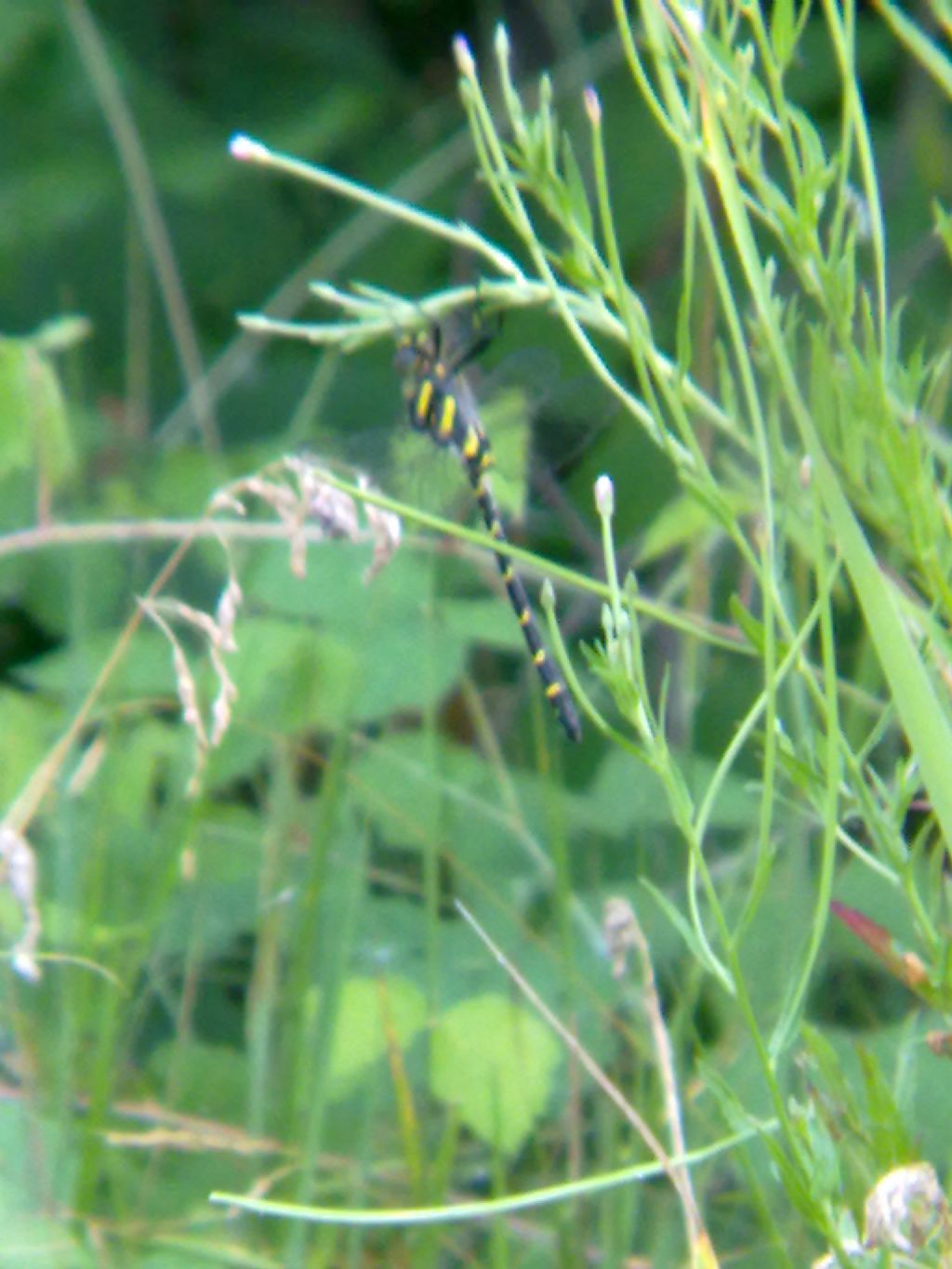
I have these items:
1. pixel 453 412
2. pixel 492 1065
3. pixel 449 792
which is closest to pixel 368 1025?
pixel 492 1065

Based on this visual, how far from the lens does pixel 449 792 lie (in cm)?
131

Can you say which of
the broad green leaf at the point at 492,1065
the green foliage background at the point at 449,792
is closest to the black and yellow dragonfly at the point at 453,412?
the green foliage background at the point at 449,792

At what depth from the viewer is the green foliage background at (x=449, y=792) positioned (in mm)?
749

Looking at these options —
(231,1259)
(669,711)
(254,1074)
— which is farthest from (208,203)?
(231,1259)

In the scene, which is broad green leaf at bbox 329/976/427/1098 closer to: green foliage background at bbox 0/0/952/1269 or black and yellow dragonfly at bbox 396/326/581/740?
green foliage background at bbox 0/0/952/1269

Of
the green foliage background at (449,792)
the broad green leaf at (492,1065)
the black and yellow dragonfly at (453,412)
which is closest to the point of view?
the green foliage background at (449,792)

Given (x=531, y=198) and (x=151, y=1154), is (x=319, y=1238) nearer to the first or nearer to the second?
(x=151, y=1154)

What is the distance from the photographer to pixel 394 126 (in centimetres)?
261

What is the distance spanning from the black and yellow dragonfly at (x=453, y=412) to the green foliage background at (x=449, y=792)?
56mm

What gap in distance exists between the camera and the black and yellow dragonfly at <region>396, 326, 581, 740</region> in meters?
1.20

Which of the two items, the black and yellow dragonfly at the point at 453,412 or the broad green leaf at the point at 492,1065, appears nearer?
the broad green leaf at the point at 492,1065

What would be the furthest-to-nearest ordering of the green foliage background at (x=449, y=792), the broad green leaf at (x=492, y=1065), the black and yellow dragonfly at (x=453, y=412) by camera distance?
the black and yellow dragonfly at (x=453, y=412), the broad green leaf at (x=492, y=1065), the green foliage background at (x=449, y=792)

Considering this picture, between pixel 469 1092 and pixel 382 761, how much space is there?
0.41 meters

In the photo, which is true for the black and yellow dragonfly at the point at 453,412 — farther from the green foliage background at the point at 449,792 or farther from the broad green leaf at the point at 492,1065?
the broad green leaf at the point at 492,1065
